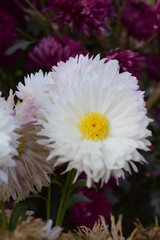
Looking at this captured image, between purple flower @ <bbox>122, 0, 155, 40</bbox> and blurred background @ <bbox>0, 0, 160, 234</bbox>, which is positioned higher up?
purple flower @ <bbox>122, 0, 155, 40</bbox>

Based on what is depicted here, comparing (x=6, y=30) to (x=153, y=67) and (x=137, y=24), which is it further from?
(x=153, y=67)

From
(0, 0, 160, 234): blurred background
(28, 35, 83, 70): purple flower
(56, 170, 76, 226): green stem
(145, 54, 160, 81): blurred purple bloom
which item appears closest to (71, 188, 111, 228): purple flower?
(0, 0, 160, 234): blurred background

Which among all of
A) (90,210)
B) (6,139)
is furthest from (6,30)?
(6,139)

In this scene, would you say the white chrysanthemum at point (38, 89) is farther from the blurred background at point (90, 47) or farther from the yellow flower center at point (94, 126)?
the blurred background at point (90, 47)

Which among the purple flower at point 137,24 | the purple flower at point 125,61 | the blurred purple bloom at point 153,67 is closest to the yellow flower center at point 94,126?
the purple flower at point 125,61

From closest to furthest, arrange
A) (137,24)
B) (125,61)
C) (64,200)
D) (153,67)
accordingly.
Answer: (64,200), (125,61), (137,24), (153,67)

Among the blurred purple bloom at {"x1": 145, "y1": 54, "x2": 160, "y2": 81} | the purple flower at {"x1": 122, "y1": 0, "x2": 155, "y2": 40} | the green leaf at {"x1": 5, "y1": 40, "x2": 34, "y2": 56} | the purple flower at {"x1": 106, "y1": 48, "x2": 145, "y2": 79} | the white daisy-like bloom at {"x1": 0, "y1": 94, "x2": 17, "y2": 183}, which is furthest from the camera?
the blurred purple bloom at {"x1": 145, "y1": 54, "x2": 160, "y2": 81}

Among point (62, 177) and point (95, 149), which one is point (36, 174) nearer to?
point (95, 149)

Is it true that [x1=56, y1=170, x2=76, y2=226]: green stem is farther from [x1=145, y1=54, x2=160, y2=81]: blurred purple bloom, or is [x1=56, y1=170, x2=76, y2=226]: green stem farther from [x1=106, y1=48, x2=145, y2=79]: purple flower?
[x1=145, y1=54, x2=160, y2=81]: blurred purple bloom
